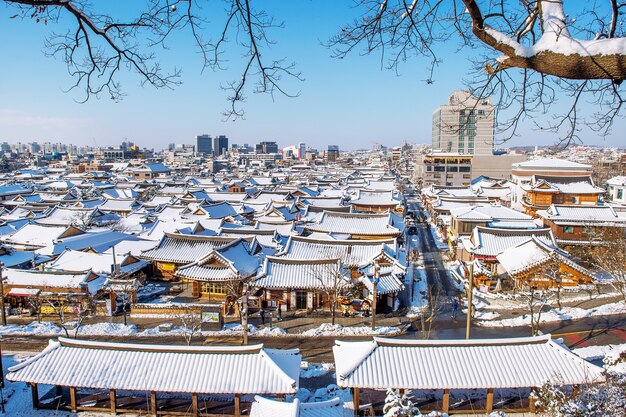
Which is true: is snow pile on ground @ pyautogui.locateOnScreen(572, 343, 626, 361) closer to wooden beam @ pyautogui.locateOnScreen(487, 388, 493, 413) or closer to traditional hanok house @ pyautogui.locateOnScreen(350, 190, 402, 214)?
wooden beam @ pyautogui.locateOnScreen(487, 388, 493, 413)

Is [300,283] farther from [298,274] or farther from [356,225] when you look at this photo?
[356,225]

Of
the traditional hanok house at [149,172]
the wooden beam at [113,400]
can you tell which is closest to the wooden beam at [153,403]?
the wooden beam at [113,400]

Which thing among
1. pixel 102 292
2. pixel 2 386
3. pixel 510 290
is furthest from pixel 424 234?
pixel 2 386

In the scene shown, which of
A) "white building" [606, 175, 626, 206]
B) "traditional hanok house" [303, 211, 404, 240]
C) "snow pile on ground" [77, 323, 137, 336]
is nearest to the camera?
"snow pile on ground" [77, 323, 137, 336]

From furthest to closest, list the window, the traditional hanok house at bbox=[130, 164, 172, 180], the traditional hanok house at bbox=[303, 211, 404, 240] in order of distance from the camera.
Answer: the traditional hanok house at bbox=[130, 164, 172, 180]
the traditional hanok house at bbox=[303, 211, 404, 240]
the window

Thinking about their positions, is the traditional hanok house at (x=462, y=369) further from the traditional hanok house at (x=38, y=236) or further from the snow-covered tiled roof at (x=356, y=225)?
the traditional hanok house at (x=38, y=236)

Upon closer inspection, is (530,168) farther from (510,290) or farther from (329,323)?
(329,323)

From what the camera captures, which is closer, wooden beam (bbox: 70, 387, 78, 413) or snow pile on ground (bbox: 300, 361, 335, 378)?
wooden beam (bbox: 70, 387, 78, 413)

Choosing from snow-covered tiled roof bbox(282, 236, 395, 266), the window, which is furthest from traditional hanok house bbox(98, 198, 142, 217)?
snow-covered tiled roof bbox(282, 236, 395, 266)
